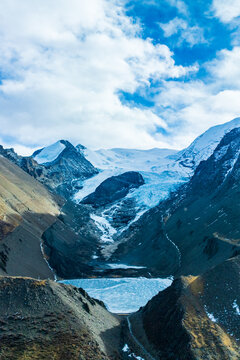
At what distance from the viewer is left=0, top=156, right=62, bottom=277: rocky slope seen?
7212 centimetres

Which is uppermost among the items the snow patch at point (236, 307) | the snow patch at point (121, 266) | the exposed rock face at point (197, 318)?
the snow patch at point (236, 307)

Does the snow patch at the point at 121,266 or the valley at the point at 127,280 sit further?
the snow patch at the point at 121,266

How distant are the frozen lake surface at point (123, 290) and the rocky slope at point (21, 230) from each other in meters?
11.9

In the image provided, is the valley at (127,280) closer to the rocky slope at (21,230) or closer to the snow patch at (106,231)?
the rocky slope at (21,230)

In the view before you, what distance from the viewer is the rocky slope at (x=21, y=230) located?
72125 mm


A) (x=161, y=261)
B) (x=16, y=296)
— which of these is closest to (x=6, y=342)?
(x=16, y=296)

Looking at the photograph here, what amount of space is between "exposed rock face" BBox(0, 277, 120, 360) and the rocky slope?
24.3m

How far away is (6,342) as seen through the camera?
30828mm

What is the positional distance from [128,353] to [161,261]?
68.1 m

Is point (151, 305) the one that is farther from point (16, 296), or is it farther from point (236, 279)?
point (16, 296)

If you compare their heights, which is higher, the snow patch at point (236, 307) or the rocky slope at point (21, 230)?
the snow patch at point (236, 307)

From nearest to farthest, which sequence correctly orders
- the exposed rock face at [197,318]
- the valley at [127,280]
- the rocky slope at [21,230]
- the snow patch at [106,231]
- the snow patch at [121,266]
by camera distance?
the valley at [127,280] < the exposed rock face at [197,318] < the rocky slope at [21,230] < the snow patch at [121,266] < the snow patch at [106,231]

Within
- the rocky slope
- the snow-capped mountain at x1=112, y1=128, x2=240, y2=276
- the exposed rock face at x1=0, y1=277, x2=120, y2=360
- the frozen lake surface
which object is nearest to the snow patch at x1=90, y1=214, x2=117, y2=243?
the snow-capped mountain at x1=112, y1=128, x2=240, y2=276

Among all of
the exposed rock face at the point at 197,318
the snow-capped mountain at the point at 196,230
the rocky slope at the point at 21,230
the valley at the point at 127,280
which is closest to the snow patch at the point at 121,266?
the valley at the point at 127,280
